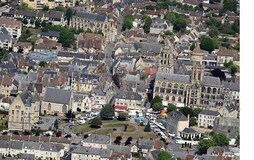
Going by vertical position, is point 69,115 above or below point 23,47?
below

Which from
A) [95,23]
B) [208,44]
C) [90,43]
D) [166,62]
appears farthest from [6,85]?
[208,44]

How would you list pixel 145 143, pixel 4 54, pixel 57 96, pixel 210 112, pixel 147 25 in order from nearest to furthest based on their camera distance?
1. pixel 145 143
2. pixel 210 112
3. pixel 57 96
4. pixel 4 54
5. pixel 147 25

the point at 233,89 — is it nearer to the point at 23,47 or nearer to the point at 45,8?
the point at 23,47

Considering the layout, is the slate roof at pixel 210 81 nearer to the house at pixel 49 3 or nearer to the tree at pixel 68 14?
the tree at pixel 68 14

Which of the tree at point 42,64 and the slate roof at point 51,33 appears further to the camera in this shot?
the slate roof at point 51,33

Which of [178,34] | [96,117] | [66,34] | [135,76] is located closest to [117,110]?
[96,117]

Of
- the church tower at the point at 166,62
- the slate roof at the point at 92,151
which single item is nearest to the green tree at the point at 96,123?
the slate roof at the point at 92,151
